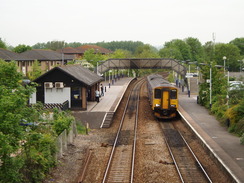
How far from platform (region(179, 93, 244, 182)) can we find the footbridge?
642 inches

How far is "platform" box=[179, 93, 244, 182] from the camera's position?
1672 centimetres

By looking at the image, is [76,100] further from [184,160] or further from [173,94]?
[184,160]

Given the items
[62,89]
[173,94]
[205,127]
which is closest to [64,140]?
[205,127]

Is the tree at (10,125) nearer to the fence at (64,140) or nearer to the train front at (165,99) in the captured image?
the fence at (64,140)

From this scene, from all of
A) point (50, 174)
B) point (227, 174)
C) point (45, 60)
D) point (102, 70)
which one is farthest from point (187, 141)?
point (45, 60)

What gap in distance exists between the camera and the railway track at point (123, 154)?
16078 mm

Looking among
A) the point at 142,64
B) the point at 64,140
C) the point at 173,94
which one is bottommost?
the point at 64,140

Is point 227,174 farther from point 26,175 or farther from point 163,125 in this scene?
point 163,125

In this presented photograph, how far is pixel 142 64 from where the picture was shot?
176ft

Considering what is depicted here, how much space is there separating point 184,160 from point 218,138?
Result: 15.5ft

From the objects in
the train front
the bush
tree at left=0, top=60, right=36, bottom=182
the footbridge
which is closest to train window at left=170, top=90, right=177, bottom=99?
the train front

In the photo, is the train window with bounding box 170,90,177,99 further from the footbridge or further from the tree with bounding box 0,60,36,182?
the footbridge

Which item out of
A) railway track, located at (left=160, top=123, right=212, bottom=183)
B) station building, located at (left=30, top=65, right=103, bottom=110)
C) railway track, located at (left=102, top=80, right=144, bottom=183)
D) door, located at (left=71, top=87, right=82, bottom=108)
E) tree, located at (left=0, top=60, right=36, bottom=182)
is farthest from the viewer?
door, located at (left=71, top=87, right=82, bottom=108)

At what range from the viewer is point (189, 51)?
136125 millimetres
